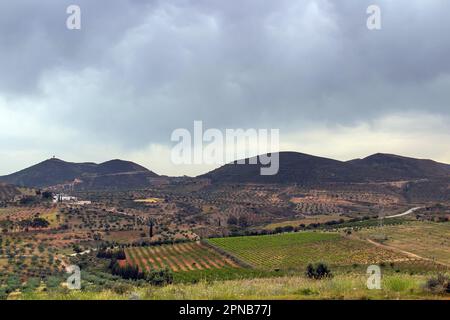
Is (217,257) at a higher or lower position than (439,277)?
lower

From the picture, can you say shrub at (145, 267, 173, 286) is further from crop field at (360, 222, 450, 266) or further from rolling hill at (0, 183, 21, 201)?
rolling hill at (0, 183, 21, 201)

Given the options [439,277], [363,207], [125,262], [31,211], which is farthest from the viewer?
[363,207]

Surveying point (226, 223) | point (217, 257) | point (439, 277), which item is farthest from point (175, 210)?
point (439, 277)

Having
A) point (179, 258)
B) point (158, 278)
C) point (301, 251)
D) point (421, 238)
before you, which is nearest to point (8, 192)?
point (179, 258)
